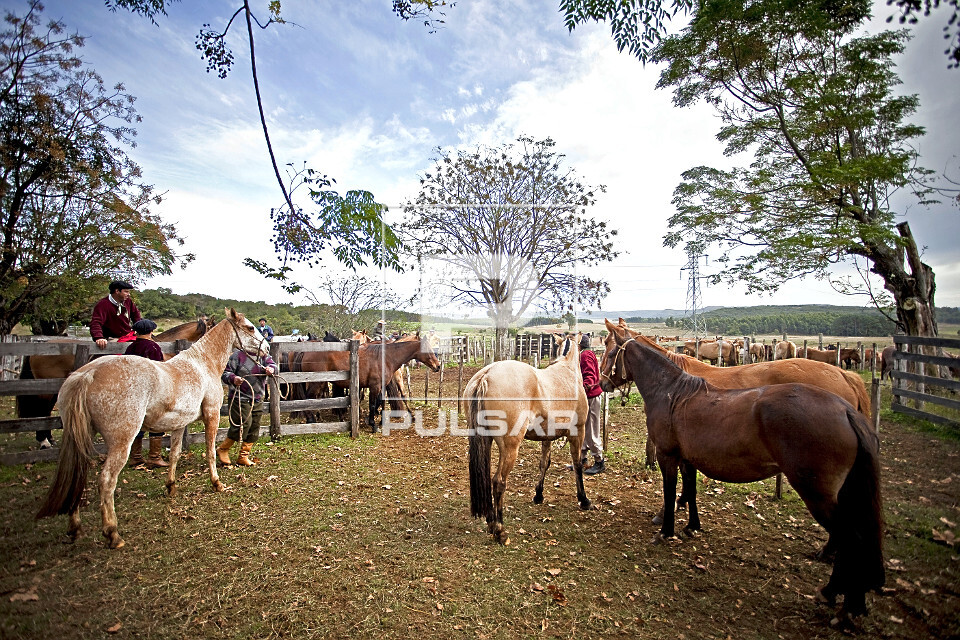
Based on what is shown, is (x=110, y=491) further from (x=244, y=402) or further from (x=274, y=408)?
(x=274, y=408)

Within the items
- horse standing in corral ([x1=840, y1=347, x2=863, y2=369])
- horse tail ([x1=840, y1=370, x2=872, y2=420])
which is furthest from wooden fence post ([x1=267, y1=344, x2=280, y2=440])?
horse standing in corral ([x1=840, y1=347, x2=863, y2=369])

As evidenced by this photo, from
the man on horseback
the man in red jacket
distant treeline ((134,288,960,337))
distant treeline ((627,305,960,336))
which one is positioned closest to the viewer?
the man in red jacket

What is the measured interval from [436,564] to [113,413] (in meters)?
3.18

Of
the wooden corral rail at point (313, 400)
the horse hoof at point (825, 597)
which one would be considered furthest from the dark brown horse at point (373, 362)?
the horse hoof at point (825, 597)

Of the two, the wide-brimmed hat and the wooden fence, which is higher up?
the wide-brimmed hat

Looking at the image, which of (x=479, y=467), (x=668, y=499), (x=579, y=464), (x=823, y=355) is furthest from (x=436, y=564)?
(x=823, y=355)

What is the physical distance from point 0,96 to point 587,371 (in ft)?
23.3

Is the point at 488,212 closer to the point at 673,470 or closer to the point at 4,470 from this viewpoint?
the point at 673,470

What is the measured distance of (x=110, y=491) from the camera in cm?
333

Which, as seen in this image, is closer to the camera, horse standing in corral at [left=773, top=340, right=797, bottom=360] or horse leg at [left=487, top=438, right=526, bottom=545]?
horse leg at [left=487, top=438, right=526, bottom=545]

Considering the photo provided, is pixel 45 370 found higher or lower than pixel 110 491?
higher

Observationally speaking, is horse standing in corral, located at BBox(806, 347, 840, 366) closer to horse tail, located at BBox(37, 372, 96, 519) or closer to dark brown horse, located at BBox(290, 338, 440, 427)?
dark brown horse, located at BBox(290, 338, 440, 427)

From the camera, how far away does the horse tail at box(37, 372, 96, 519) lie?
312 centimetres

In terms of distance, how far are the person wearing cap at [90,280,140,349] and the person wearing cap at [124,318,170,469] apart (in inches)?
13.0
